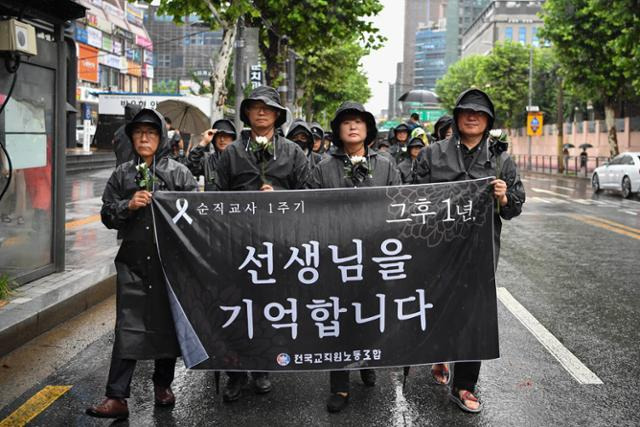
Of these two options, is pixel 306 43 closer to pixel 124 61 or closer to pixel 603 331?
pixel 603 331

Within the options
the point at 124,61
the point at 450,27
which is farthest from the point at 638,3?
the point at 450,27

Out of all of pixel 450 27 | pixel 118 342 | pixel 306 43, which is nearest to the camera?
pixel 118 342

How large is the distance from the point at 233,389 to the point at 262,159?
147 cm

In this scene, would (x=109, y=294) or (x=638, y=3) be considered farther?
(x=638, y=3)

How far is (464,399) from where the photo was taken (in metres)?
4.58

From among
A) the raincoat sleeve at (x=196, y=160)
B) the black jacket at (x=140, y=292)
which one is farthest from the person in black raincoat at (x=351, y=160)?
the raincoat sleeve at (x=196, y=160)

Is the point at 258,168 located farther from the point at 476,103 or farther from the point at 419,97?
the point at 419,97

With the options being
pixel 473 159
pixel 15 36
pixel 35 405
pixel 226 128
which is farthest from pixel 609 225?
pixel 35 405

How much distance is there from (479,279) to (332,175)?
1.13m

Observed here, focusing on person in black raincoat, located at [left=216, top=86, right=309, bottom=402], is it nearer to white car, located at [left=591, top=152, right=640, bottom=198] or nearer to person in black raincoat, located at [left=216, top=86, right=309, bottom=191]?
person in black raincoat, located at [left=216, top=86, right=309, bottom=191]

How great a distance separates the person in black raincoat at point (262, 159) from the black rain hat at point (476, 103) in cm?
110

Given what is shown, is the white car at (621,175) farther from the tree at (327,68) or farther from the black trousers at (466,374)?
the black trousers at (466,374)

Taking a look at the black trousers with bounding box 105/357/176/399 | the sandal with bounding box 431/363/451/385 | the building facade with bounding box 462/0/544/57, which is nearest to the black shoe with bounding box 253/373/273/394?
the black trousers with bounding box 105/357/176/399

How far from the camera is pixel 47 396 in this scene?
4789 mm
